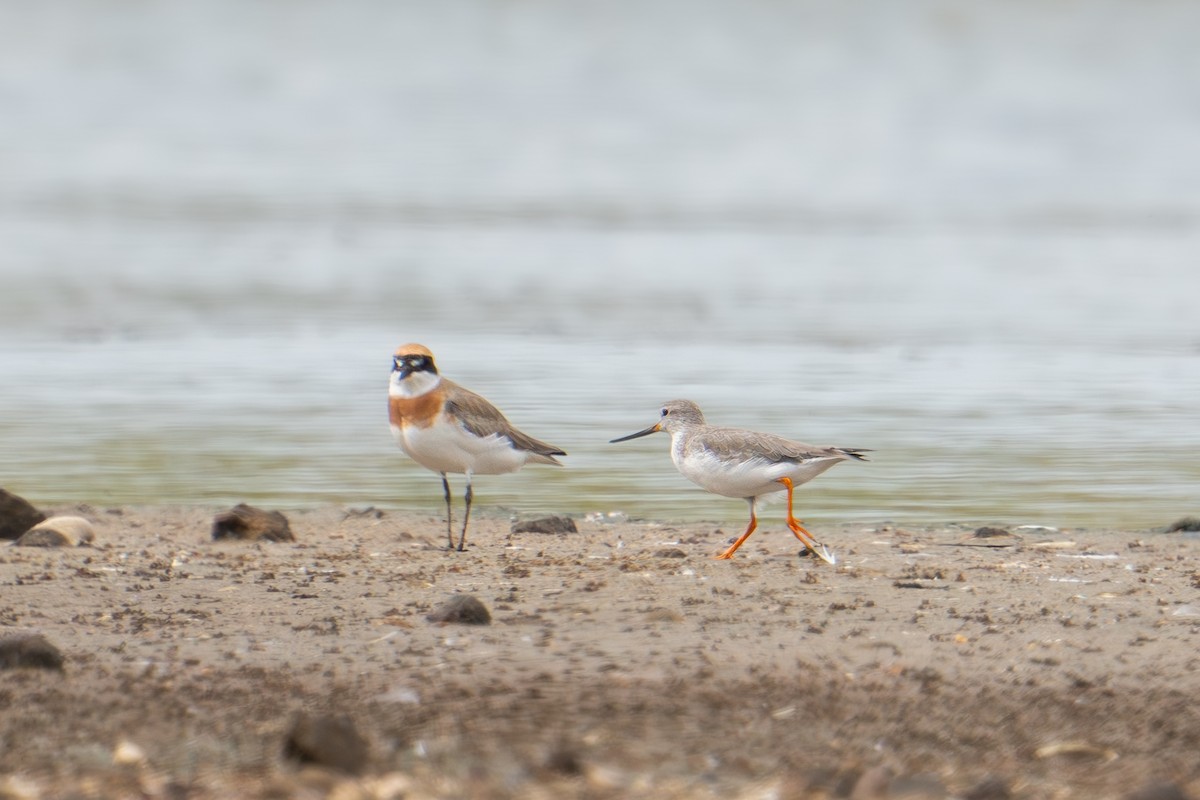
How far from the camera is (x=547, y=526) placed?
9281mm

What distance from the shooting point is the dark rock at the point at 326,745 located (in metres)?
5.02

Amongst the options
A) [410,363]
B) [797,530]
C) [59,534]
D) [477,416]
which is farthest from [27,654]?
[797,530]

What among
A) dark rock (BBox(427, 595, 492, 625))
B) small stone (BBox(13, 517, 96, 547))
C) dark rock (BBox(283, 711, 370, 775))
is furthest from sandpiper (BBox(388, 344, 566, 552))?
dark rock (BBox(283, 711, 370, 775))

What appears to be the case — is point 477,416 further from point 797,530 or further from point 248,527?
point 797,530

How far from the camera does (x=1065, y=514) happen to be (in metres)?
10.2

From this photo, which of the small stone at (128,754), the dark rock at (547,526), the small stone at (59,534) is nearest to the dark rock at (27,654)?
the small stone at (128,754)

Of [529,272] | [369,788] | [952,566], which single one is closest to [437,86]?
[529,272]

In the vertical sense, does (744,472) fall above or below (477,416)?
below

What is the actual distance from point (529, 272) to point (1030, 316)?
20.4 ft

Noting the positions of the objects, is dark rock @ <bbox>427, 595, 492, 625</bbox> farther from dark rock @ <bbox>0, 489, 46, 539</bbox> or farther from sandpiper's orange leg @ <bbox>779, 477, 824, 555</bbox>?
dark rock @ <bbox>0, 489, 46, 539</bbox>

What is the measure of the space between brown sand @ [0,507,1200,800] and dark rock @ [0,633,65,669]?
0.05 meters

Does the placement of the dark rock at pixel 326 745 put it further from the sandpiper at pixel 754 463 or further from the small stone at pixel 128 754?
the sandpiper at pixel 754 463

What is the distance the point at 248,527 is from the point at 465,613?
251cm

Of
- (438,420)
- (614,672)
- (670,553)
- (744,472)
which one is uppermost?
(438,420)
